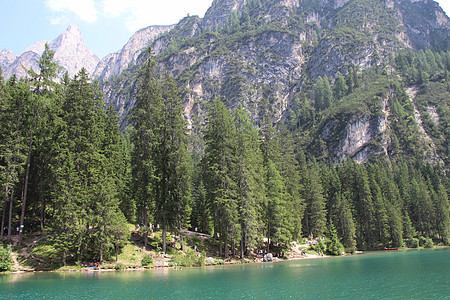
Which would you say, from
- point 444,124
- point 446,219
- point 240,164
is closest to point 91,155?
point 240,164

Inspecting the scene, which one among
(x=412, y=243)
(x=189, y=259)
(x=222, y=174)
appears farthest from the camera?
(x=412, y=243)

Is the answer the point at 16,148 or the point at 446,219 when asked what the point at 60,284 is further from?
the point at 446,219

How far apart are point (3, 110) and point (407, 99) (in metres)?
173

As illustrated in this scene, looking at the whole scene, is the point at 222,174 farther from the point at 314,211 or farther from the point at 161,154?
the point at 314,211

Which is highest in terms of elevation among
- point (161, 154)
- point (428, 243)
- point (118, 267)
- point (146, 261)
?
point (161, 154)

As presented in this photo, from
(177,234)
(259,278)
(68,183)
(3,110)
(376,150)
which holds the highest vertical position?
(376,150)

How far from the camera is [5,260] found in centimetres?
2961

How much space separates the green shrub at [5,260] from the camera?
29.3m

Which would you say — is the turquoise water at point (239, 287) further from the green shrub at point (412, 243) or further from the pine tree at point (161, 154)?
the green shrub at point (412, 243)

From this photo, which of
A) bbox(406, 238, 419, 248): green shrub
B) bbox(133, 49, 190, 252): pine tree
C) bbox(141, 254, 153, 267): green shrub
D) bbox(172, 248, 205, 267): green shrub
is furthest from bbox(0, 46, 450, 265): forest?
bbox(406, 238, 419, 248): green shrub

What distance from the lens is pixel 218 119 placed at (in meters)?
43.8

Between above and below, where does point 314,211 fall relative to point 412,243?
above

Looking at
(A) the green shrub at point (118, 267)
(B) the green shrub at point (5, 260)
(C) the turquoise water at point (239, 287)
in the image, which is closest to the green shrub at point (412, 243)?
(C) the turquoise water at point (239, 287)

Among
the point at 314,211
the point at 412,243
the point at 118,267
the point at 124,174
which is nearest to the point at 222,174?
the point at 118,267
